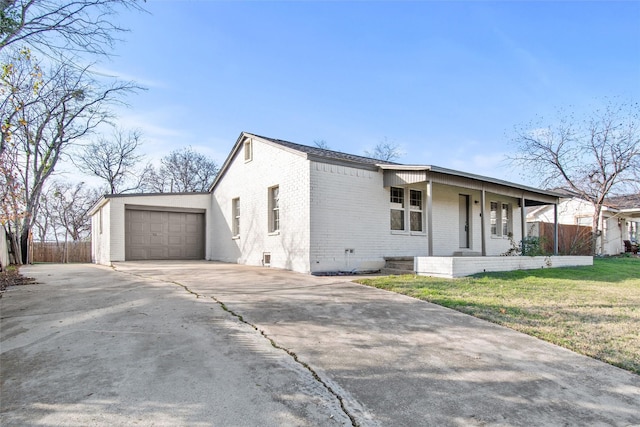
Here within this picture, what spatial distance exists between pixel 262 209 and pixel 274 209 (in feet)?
2.15

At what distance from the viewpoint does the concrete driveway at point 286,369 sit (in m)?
2.68

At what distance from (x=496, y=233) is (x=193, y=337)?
14.5 m

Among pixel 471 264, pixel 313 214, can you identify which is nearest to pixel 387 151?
pixel 471 264

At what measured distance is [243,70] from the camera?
12.9 m

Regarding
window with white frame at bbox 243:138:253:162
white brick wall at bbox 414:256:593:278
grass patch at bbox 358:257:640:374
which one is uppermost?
window with white frame at bbox 243:138:253:162

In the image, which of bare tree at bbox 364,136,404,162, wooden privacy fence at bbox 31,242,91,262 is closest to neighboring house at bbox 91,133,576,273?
Answer: wooden privacy fence at bbox 31,242,91,262

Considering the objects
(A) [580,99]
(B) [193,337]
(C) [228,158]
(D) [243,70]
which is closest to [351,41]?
(D) [243,70]

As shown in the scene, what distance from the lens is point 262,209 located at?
41.4 ft

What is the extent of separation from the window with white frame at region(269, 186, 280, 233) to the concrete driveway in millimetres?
6368

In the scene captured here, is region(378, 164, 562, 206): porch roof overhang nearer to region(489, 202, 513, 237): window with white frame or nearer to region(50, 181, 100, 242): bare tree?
region(489, 202, 513, 237): window with white frame

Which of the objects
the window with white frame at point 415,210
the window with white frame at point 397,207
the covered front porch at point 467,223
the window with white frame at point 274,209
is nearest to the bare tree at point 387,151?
the covered front porch at point 467,223

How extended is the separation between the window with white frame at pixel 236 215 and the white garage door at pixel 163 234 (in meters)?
2.95

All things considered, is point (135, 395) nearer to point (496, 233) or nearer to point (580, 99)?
point (496, 233)

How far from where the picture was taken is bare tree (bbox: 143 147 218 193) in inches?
1362
